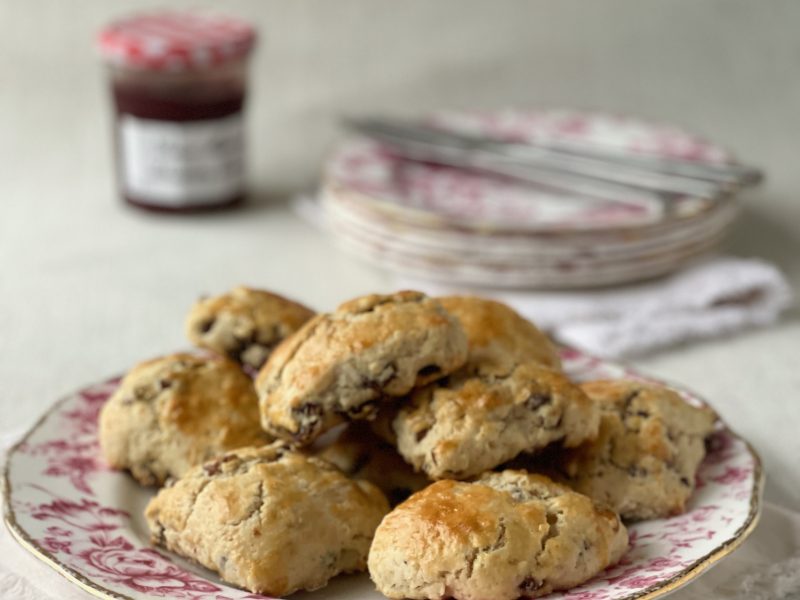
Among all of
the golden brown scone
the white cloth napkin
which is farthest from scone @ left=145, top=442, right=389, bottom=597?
the white cloth napkin

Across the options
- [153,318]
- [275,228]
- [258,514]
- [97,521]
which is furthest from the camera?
[275,228]

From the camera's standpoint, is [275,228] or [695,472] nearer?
[695,472]

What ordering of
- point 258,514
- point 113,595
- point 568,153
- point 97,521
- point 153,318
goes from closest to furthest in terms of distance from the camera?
point 113,595, point 258,514, point 97,521, point 153,318, point 568,153

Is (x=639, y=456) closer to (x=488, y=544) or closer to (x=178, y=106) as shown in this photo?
(x=488, y=544)

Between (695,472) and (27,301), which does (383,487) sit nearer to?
(695,472)

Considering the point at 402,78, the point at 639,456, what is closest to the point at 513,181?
the point at 402,78

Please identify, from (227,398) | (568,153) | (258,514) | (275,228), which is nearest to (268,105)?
(275,228)

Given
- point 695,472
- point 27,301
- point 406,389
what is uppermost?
point 406,389
